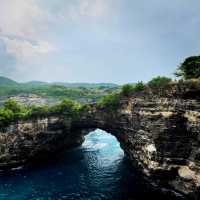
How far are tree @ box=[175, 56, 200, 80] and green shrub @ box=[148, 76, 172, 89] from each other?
439cm

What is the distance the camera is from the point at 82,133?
79438 millimetres

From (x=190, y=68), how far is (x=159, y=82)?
7.18m

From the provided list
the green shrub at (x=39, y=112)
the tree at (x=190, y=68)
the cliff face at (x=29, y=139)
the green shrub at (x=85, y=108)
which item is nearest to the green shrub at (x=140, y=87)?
the tree at (x=190, y=68)

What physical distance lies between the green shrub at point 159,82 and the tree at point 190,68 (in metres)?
4.39

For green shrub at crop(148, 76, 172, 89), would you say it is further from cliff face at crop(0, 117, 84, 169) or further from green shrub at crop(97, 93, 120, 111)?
cliff face at crop(0, 117, 84, 169)

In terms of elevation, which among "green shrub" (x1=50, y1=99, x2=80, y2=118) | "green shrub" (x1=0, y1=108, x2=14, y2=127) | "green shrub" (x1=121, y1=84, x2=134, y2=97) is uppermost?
"green shrub" (x1=121, y1=84, x2=134, y2=97)

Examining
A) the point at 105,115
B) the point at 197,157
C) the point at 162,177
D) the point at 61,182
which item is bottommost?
the point at 61,182

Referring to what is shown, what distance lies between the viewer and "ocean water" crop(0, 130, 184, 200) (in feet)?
139

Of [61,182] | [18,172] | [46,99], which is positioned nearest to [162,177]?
[61,182]

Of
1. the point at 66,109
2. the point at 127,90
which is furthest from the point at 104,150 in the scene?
the point at 127,90

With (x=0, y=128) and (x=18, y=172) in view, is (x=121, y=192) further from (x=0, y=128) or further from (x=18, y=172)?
(x=0, y=128)

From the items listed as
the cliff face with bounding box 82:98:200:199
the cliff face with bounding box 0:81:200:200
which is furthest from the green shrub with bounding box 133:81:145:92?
the cliff face with bounding box 82:98:200:199

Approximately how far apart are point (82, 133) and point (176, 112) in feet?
158

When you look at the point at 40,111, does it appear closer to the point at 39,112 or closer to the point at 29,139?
the point at 39,112
